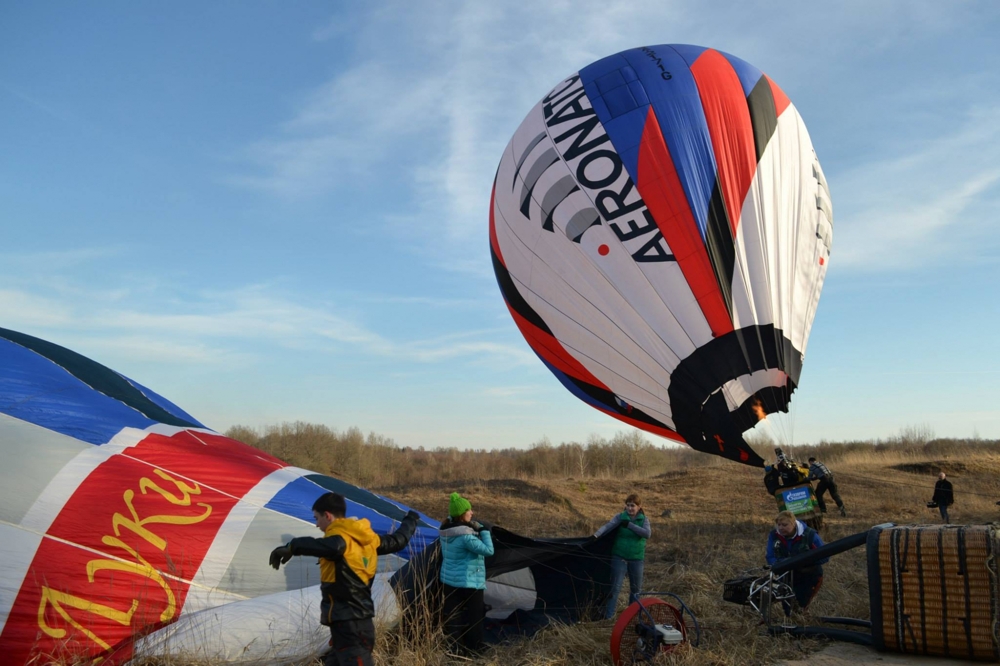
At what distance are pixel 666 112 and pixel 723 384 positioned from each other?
3.26 meters

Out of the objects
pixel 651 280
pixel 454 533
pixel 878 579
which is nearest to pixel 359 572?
pixel 454 533

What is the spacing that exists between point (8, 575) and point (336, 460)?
26162 mm

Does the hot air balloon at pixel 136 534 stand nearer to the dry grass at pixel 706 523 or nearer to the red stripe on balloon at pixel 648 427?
the dry grass at pixel 706 523

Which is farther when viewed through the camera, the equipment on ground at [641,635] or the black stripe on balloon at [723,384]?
the black stripe on balloon at [723,384]

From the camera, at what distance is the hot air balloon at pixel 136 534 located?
4609 mm

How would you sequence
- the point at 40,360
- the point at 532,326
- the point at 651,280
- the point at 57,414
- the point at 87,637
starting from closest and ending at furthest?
the point at 87,637, the point at 57,414, the point at 40,360, the point at 651,280, the point at 532,326

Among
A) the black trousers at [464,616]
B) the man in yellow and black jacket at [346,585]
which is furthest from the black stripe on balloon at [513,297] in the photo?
the man in yellow and black jacket at [346,585]

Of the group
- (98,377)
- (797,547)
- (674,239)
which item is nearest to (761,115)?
(674,239)

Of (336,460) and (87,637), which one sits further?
(336,460)

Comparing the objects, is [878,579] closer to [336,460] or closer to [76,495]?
[76,495]

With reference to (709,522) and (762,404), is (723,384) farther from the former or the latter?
(709,522)

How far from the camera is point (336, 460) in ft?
99.7

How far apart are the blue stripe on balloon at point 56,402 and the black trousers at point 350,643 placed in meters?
3.16

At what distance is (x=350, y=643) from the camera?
353 centimetres
